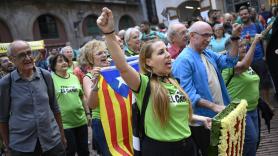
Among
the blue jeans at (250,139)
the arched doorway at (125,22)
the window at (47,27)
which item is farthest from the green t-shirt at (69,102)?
the arched doorway at (125,22)

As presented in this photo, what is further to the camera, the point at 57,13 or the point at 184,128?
the point at 57,13

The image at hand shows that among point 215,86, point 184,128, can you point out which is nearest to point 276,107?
point 215,86

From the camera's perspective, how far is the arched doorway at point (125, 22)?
33.0 meters

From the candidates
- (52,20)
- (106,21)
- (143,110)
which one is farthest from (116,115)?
(52,20)

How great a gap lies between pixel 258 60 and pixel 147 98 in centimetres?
546

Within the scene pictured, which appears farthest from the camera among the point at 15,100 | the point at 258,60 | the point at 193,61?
the point at 258,60

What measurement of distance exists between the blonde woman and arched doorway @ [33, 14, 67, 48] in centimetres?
2321

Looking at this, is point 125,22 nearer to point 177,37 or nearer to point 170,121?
point 177,37

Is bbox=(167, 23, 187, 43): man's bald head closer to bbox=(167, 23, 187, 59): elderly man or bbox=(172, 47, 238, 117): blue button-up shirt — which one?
bbox=(167, 23, 187, 59): elderly man

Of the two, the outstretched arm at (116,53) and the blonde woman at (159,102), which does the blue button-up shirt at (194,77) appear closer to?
the blonde woman at (159,102)

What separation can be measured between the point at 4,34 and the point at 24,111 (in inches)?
817

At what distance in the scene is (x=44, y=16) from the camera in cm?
2648

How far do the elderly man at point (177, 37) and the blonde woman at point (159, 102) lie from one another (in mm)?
1655

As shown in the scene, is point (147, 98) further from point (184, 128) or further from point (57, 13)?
point (57, 13)
